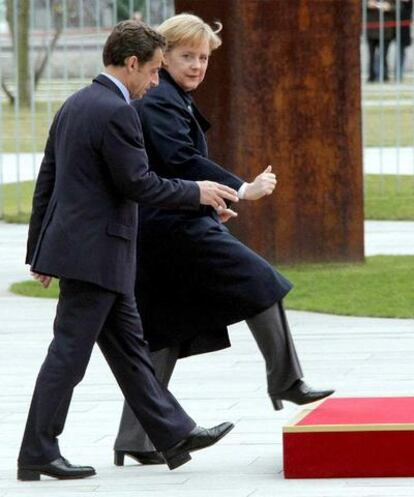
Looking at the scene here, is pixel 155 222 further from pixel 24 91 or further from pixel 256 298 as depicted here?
pixel 24 91

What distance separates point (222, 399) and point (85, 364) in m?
1.65

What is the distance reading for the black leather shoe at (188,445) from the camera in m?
6.41

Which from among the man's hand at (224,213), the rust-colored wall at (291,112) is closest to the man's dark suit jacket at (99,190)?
the man's hand at (224,213)

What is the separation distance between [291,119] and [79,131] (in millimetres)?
6236

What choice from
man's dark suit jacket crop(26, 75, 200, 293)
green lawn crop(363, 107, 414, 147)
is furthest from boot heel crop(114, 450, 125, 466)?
green lawn crop(363, 107, 414, 147)

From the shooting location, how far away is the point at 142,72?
628 centimetres

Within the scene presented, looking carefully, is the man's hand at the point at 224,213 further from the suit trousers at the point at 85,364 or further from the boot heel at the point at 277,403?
the boot heel at the point at 277,403

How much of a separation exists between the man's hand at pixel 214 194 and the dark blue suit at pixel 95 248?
0.03 metres

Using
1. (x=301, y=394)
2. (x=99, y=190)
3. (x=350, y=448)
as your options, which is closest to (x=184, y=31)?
(x=99, y=190)

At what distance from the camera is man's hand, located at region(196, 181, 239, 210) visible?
6328 mm

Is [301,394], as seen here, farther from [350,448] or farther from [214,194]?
[214,194]

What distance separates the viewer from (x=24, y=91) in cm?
1692

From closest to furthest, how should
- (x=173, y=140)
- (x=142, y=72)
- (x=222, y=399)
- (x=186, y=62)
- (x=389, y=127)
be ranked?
1. (x=142, y=72)
2. (x=173, y=140)
3. (x=186, y=62)
4. (x=222, y=399)
5. (x=389, y=127)

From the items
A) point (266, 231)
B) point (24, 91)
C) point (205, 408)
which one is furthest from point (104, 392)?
point (24, 91)
